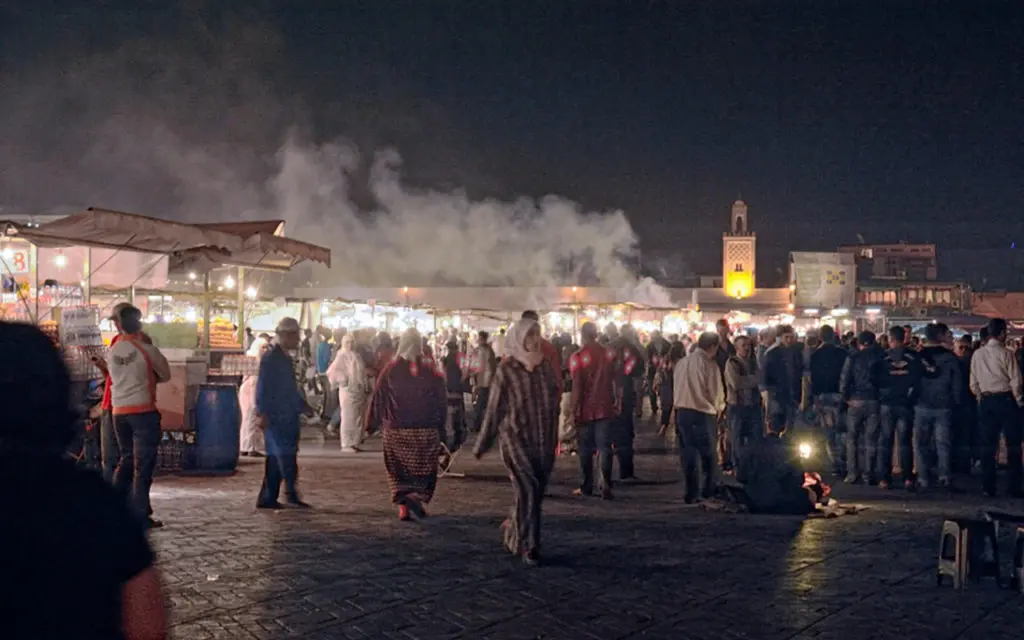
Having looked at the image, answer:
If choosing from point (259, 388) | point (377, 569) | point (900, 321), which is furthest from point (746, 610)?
point (900, 321)

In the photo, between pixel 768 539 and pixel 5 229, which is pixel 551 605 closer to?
pixel 768 539

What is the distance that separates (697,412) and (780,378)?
3666 millimetres

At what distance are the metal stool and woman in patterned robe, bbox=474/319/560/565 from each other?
292 cm

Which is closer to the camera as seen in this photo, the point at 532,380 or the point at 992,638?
the point at 992,638

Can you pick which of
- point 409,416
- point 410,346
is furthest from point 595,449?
point 410,346

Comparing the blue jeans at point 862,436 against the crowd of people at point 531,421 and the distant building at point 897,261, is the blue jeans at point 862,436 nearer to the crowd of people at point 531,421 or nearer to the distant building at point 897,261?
the crowd of people at point 531,421

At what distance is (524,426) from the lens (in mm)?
7559

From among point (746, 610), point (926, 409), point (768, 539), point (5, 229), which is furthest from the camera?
point (926, 409)

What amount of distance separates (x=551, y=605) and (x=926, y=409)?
7158 millimetres

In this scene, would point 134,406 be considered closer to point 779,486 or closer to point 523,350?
point 523,350

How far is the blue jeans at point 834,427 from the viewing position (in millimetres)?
12750

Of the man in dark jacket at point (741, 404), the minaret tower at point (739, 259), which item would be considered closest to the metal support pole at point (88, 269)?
the man in dark jacket at point (741, 404)

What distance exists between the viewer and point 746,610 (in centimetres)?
614

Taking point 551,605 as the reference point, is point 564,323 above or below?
above
